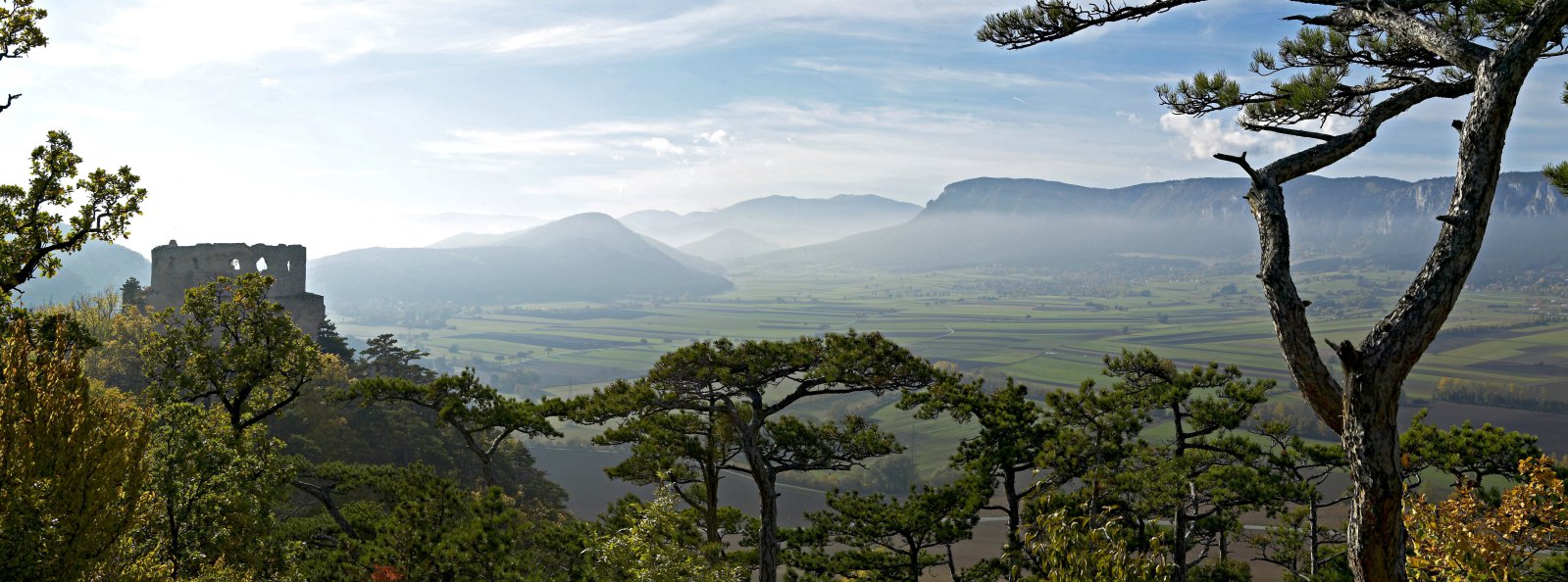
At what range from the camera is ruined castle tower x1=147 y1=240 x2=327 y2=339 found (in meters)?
46.6

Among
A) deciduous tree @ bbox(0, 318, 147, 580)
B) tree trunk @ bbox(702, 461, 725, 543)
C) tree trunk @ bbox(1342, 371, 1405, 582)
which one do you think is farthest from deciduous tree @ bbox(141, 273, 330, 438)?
tree trunk @ bbox(1342, 371, 1405, 582)

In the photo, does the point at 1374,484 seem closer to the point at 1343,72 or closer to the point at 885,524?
the point at 1343,72

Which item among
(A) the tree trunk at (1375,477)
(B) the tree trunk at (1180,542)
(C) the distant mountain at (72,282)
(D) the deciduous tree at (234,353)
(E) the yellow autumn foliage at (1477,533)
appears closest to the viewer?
(A) the tree trunk at (1375,477)

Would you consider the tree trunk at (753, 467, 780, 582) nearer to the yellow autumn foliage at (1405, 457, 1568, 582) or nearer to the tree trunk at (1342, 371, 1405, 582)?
the yellow autumn foliage at (1405, 457, 1568, 582)

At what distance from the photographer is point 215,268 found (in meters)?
46.7

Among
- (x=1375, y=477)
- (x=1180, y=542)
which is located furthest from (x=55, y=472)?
(x=1180, y=542)

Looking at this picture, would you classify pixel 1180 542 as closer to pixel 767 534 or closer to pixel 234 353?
pixel 767 534

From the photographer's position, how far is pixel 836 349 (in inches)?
667

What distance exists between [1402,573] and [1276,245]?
236 centimetres

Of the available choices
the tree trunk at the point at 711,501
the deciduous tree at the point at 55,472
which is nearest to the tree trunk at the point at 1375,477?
the deciduous tree at the point at 55,472

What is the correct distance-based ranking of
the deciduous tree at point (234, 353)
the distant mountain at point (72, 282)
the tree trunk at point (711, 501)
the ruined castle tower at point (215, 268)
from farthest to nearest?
the distant mountain at point (72, 282) < the ruined castle tower at point (215, 268) < the tree trunk at point (711, 501) < the deciduous tree at point (234, 353)

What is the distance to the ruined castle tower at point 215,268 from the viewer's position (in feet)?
153

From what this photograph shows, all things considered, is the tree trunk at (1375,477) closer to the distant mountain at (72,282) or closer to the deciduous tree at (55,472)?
the deciduous tree at (55,472)

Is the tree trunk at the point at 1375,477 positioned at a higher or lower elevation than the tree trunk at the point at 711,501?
higher
